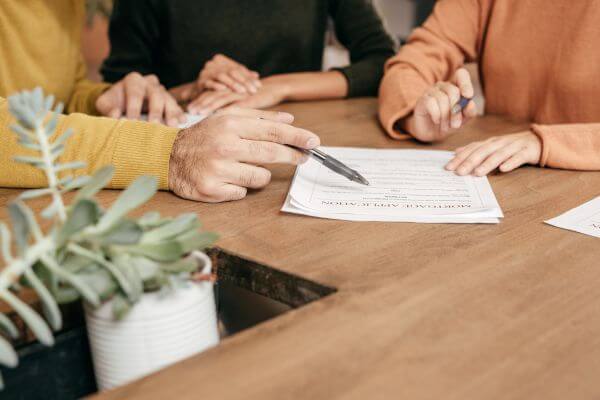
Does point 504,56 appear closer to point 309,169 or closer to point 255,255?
point 309,169

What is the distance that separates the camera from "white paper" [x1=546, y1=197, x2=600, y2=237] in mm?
772

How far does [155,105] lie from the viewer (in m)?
1.27

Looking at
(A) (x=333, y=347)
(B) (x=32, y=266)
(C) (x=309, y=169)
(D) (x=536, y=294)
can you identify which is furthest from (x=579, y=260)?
(B) (x=32, y=266)

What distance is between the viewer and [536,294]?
607 mm

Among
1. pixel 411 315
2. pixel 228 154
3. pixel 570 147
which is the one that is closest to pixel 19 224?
pixel 411 315

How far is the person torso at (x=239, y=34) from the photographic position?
6.09ft

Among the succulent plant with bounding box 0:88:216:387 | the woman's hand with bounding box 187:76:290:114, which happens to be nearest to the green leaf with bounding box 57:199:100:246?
the succulent plant with bounding box 0:88:216:387

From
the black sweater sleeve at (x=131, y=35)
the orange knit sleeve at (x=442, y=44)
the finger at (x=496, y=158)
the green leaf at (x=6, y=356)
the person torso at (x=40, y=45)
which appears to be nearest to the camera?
the green leaf at (x=6, y=356)

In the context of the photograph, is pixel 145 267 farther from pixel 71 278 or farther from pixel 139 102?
pixel 139 102

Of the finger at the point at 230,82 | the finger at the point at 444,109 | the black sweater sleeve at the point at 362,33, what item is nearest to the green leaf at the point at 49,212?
the finger at the point at 444,109

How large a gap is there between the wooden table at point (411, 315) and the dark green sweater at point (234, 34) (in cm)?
103

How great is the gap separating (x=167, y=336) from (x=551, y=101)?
116cm

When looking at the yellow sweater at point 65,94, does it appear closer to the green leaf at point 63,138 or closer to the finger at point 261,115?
the finger at point 261,115

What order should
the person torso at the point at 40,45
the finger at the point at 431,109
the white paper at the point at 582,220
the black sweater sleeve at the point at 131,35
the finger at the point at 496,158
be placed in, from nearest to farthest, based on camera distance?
the white paper at the point at 582,220 < the finger at the point at 496,158 < the finger at the point at 431,109 < the person torso at the point at 40,45 < the black sweater sleeve at the point at 131,35
